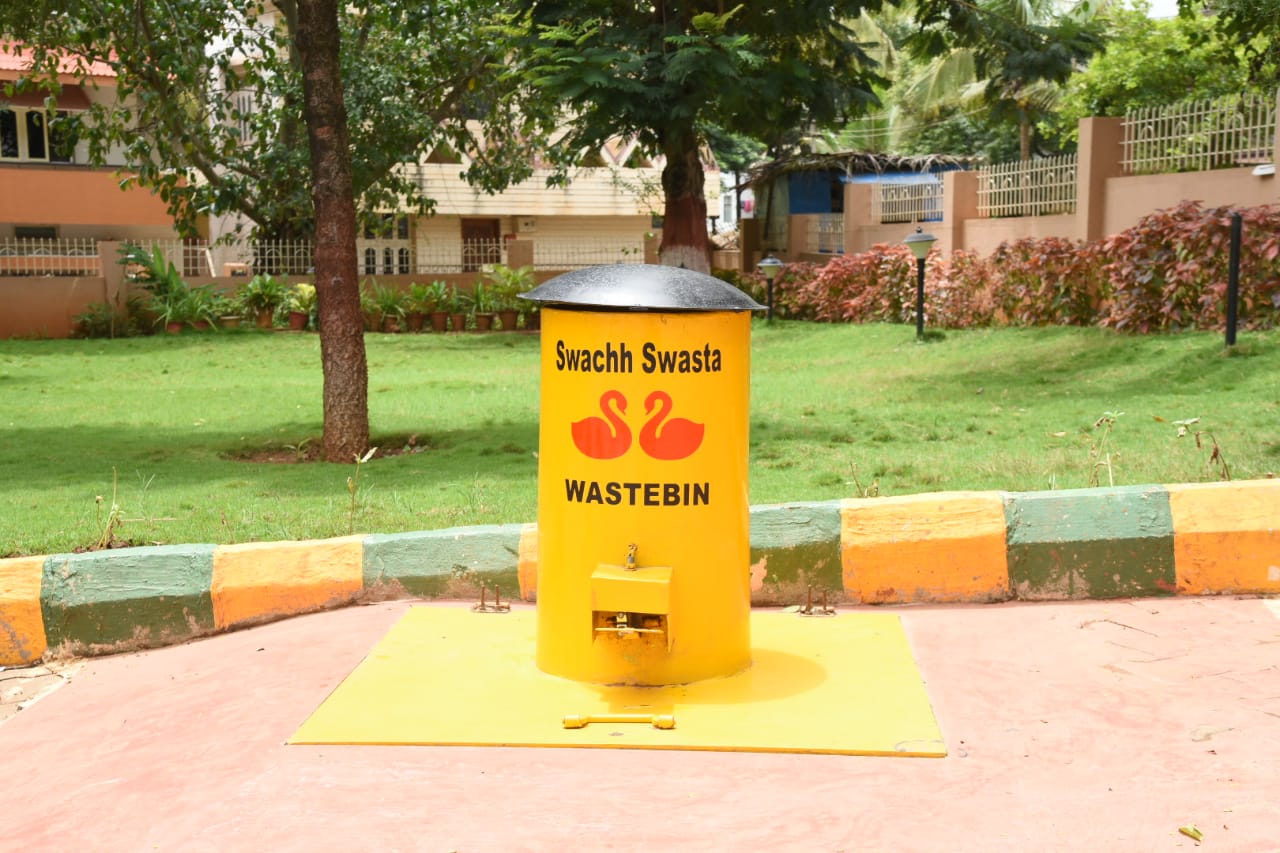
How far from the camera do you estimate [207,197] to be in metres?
21.5

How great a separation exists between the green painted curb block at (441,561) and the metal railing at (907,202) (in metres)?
18.7

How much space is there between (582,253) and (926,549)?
30.0 meters

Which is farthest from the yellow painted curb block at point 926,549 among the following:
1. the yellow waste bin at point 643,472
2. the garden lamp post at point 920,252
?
the garden lamp post at point 920,252

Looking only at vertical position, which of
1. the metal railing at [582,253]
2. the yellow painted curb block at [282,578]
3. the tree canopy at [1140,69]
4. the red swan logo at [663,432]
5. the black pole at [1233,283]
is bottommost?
the yellow painted curb block at [282,578]

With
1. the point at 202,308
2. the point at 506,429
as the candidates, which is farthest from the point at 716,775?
the point at 202,308

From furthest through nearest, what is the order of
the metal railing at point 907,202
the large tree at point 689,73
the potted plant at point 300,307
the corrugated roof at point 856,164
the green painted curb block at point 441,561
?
the corrugated roof at point 856,164 → the potted plant at point 300,307 → the metal railing at point 907,202 → the large tree at point 689,73 → the green painted curb block at point 441,561

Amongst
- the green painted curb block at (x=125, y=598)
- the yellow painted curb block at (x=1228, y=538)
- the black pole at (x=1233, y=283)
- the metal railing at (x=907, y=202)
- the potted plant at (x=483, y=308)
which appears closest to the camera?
the yellow painted curb block at (x=1228, y=538)

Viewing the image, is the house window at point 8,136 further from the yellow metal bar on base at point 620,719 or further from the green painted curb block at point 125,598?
the yellow metal bar on base at point 620,719

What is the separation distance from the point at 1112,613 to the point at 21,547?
189 inches

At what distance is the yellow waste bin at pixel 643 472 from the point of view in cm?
443

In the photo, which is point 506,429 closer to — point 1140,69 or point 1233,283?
point 1233,283

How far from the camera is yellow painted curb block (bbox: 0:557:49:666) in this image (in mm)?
5484

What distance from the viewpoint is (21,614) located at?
549cm

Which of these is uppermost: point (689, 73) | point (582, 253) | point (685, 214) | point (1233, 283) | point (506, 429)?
point (689, 73)
